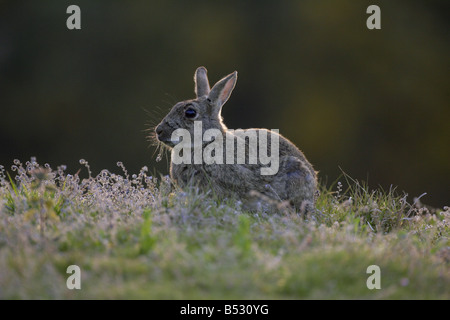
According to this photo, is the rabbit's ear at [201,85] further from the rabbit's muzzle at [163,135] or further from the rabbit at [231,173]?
the rabbit's muzzle at [163,135]

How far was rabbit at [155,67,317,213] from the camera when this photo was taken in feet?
20.7

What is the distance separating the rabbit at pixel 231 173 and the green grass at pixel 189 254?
0.74 metres

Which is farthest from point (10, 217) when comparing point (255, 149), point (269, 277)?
point (255, 149)

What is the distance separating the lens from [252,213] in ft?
19.8

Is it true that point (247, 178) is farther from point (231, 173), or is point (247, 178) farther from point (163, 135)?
point (163, 135)

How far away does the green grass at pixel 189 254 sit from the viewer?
11.7 ft

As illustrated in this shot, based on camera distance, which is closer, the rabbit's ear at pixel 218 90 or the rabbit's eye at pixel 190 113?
the rabbit's eye at pixel 190 113

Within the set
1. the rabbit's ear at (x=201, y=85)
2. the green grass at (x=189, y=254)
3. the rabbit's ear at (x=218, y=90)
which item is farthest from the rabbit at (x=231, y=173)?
the green grass at (x=189, y=254)

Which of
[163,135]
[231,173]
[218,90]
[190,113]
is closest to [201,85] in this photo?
[218,90]

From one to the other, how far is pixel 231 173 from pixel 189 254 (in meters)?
2.55

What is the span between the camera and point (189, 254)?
3881 millimetres
